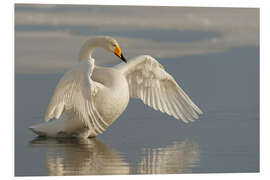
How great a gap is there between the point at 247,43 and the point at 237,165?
1.82 m

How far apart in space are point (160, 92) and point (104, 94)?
4.33 ft

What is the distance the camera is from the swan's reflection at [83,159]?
6238 mm

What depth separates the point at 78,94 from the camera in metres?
6.66

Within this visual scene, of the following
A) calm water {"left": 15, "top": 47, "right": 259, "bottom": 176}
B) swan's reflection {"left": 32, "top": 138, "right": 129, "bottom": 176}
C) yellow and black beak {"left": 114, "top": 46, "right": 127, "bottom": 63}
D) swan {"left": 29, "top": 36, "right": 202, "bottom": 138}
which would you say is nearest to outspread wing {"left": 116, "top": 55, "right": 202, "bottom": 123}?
swan {"left": 29, "top": 36, "right": 202, "bottom": 138}

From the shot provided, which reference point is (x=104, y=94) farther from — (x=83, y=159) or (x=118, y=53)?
(x=83, y=159)

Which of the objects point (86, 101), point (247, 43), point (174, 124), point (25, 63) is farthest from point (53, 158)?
point (247, 43)

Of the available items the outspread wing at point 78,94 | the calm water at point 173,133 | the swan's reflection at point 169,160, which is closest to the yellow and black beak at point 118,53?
the calm water at point 173,133

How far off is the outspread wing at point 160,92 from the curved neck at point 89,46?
2.50ft

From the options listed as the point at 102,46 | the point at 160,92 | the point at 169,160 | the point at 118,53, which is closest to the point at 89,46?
the point at 102,46

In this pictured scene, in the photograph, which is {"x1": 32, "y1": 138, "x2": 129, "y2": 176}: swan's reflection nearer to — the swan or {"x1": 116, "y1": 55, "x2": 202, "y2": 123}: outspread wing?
the swan

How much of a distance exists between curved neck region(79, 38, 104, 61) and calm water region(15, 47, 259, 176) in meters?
0.48

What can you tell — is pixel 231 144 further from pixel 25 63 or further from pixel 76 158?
pixel 25 63

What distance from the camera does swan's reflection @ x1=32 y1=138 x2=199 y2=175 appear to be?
6.27 m
